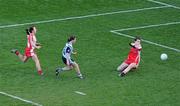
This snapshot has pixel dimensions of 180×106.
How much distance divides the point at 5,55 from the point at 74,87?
471cm

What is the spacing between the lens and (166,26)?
1449 inches

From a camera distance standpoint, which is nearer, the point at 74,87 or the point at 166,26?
the point at 74,87

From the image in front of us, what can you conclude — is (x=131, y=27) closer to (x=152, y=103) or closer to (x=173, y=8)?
(x=173, y=8)

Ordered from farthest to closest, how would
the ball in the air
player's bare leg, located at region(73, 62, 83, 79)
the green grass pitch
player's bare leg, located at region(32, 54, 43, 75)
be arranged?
the ball in the air, player's bare leg, located at region(32, 54, 43, 75), player's bare leg, located at region(73, 62, 83, 79), the green grass pitch

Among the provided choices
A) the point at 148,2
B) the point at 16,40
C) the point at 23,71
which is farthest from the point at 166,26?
the point at 23,71

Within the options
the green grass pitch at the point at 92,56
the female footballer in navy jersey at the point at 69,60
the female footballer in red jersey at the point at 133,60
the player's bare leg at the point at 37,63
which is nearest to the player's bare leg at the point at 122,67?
the female footballer in red jersey at the point at 133,60

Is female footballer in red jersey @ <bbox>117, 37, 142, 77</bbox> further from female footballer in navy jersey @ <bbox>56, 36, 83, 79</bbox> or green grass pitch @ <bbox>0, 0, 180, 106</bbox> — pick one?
female footballer in navy jersey @ <bbox>56, 36, 83, 79</bbox>

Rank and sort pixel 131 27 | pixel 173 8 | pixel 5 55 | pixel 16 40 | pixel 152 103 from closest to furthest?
pixel 152 103, pixel 5 55, pixel 16 40, pixel 131 27, pixel 173 8

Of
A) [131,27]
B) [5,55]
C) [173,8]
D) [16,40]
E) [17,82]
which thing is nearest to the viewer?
[17,82]

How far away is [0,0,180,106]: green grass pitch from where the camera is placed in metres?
26.2

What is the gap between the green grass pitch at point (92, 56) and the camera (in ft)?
86.1

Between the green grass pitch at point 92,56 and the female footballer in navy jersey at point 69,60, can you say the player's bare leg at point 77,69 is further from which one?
the green grass pitch at point 92,56

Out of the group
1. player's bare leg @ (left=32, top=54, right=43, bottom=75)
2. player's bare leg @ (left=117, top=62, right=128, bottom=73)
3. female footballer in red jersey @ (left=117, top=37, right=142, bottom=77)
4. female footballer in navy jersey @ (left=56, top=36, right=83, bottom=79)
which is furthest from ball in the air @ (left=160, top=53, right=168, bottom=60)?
player's bare leg @ (left=32, top=54, right=43, bottom=75)

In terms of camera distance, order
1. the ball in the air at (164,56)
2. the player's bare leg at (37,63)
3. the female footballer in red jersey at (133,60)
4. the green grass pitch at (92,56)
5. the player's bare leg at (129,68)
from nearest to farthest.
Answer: the green grass pitch at (92,56) → the player's bare leg at (37,63) → the player's bare leg at (129,68) → the female footballer in red jersey at (133,60) → the ball in the air at (164,56)
